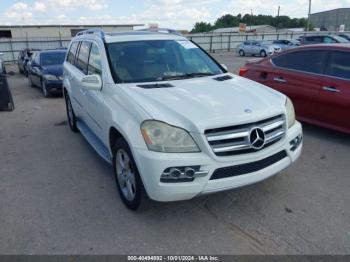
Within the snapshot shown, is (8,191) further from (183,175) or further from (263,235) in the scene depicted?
(263,235)

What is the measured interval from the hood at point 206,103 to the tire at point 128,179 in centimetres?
51

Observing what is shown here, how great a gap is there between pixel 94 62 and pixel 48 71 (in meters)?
6.71

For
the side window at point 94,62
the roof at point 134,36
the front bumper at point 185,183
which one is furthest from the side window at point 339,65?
the side window at point 94,62

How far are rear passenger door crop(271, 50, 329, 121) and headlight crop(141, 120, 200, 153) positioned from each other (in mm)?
3418

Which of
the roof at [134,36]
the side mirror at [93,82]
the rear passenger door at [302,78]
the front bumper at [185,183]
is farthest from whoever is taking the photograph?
the rear passenger door at [302,78]

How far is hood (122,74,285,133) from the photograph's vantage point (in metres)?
2.84

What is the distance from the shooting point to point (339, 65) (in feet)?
17.0

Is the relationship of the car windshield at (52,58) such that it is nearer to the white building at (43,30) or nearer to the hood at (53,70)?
the hood at (53,70)

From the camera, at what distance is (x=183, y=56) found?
4.38m

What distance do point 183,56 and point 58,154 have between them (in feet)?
8.32

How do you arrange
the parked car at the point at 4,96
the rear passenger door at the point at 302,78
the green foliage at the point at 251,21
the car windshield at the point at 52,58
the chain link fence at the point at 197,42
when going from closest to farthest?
1. the rear passenger door at the point at 302,78
2. the parked car at the point at 4,96
3. the car windshield at the point at 52,58
4. the chain link fence at the point at 197,42
5. the green foliage at the point at 251,21

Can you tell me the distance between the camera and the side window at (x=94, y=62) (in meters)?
4.11

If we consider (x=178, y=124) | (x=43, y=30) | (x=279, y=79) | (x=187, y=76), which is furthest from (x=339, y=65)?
(x=43, y=30)

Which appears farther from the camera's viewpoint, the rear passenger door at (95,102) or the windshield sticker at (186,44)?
the windshield sticker at (186,44)
